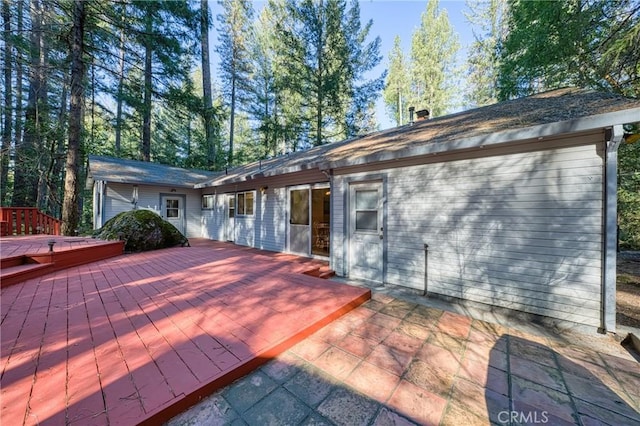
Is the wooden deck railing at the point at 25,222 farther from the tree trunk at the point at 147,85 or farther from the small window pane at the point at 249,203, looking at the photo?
the small window pane at the point at 249,203

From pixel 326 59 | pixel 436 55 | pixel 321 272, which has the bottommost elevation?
pixel 321 272

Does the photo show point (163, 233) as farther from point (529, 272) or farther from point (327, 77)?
point (327, 77)

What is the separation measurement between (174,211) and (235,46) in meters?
12.3

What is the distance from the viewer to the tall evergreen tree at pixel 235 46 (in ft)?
51.8

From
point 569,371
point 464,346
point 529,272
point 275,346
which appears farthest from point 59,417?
point 529,272

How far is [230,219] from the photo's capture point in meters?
9.14

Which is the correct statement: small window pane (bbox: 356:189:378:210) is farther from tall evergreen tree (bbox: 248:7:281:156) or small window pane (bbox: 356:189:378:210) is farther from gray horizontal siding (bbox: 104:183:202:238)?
tall evergreen tree (bbox: 248:7:281:156)

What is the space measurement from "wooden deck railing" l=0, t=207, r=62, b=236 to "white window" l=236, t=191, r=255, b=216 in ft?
19.0

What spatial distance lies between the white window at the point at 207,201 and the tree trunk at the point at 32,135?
22.3 ft

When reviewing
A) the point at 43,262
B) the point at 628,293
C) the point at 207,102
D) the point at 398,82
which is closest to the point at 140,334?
the point at 43,262

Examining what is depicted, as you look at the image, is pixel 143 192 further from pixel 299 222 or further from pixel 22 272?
pixel 299 222

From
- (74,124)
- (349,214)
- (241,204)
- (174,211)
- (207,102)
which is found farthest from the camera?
(207,102)

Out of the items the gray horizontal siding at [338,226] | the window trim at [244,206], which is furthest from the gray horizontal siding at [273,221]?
the gray horizontal siding at [338,226]

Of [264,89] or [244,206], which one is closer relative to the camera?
[244,206]
